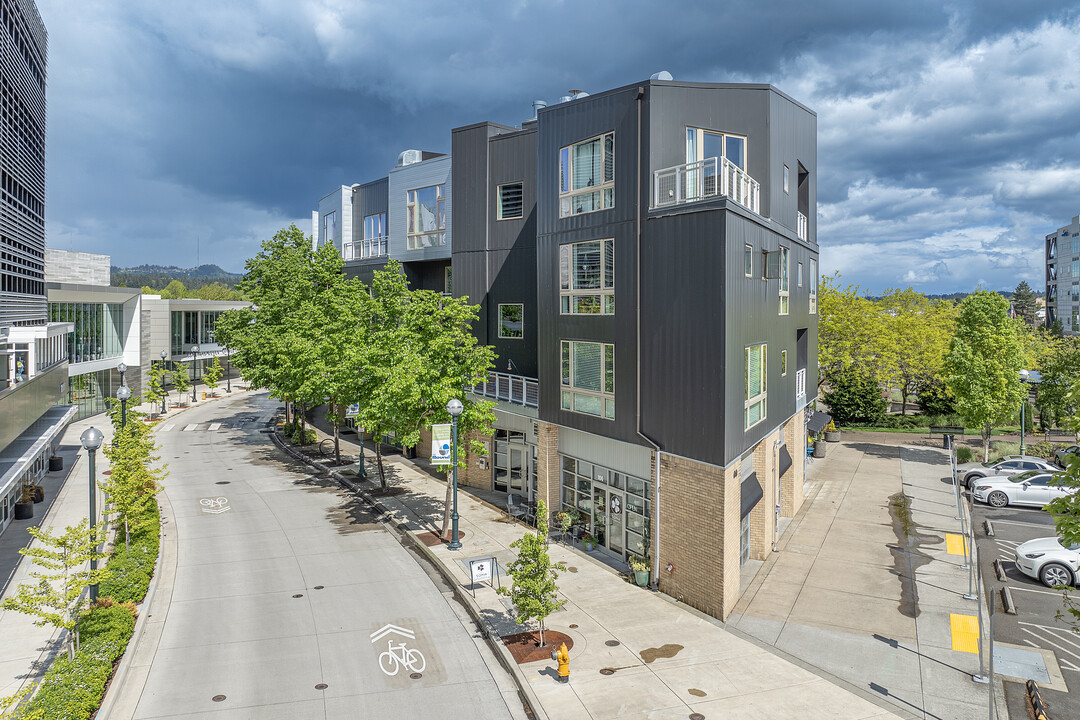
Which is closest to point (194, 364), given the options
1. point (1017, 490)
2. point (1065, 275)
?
point (1017, 490)

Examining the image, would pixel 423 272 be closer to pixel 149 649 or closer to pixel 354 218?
pixel 354 218

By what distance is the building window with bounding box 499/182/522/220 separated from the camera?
25828 millimetres

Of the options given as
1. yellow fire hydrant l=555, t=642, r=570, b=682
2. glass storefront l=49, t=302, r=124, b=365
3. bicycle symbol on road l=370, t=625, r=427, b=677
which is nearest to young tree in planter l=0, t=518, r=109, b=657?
bicycle symbol on road l=370, t=625, r=427, b=677

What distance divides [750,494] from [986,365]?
21.0 meters

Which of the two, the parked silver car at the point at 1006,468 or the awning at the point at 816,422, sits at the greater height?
the awning at the point at 816,422

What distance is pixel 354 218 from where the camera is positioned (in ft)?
122

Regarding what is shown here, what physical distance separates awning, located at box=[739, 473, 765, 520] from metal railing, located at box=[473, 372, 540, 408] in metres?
7.00

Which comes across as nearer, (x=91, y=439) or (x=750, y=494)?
(x=91, y=439)

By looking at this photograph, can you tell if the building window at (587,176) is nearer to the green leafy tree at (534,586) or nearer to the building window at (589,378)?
the building window at (589,378)

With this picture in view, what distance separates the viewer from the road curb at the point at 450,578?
462 inches

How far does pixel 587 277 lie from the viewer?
62.3 feet

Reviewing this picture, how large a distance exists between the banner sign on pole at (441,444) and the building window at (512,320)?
24.1ft

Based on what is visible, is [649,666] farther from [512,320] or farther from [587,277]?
[512,320]

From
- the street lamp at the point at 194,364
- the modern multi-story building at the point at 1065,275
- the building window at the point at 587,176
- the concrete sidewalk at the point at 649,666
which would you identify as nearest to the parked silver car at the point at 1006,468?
the concrete sidewalk at the point at 649,666
